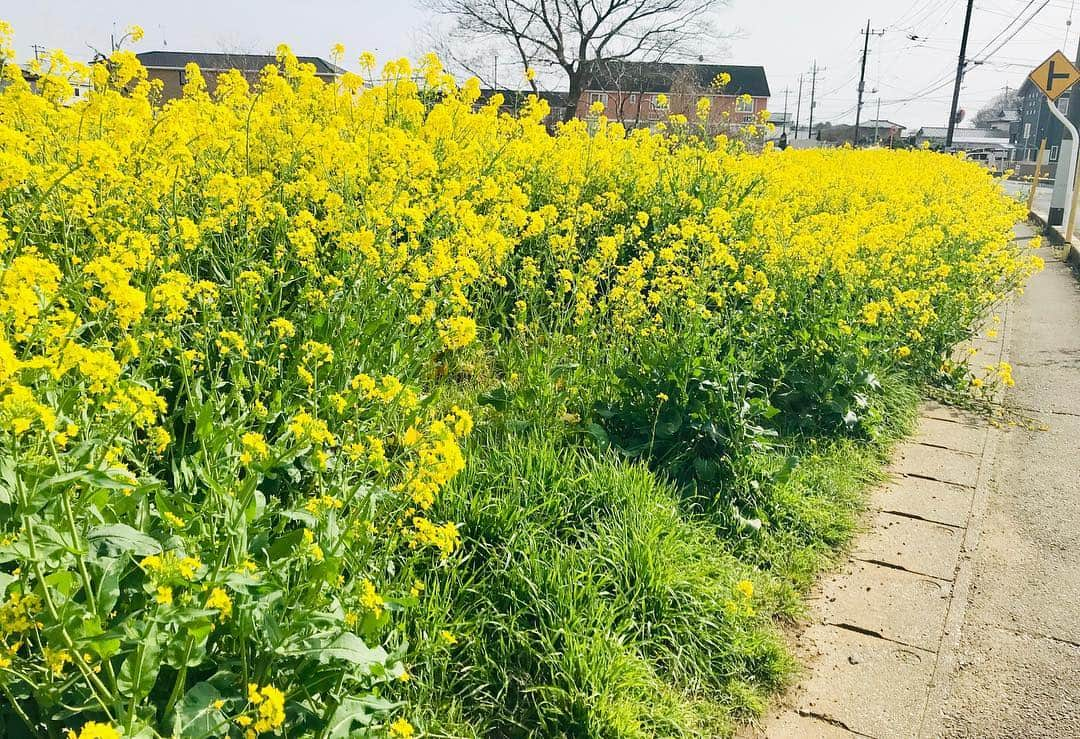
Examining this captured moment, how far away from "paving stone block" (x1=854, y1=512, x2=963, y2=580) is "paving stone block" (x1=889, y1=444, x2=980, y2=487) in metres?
0.58

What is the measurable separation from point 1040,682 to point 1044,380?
389 centimetres

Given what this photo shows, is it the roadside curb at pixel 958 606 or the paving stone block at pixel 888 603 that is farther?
the paving stone block at pixel 888 603

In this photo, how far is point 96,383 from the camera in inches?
70.0

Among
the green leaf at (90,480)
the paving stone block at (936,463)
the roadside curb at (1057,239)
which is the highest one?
the green leaf at (90,480)

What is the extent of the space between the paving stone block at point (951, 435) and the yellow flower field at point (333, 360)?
1.02ft

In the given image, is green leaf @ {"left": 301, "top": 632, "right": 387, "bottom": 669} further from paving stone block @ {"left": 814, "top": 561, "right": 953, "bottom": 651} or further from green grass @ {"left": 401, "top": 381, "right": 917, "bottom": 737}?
paving stone block @ {"left": 814, "top": 561, "right": 953, "bottom": 651}

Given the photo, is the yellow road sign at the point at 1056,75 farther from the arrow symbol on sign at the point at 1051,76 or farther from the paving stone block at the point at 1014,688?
the paving stone block at the point at 1014,688

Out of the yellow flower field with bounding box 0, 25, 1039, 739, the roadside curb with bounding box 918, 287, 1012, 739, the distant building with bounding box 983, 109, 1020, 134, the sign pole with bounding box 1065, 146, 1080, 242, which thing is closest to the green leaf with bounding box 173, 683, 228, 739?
the yellow flower field with bounding box 0, 25, 1039, 739

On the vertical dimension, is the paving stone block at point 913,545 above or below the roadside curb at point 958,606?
above

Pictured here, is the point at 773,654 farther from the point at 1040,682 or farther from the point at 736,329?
the point at 736,329

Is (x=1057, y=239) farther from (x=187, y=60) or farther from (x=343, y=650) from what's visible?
(x=187, y=60)

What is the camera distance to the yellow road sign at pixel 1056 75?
44.9ft

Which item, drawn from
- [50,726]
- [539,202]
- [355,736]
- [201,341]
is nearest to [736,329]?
[539,202]

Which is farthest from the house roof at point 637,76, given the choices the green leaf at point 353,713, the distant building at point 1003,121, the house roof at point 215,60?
the distant building at point 1003,121
